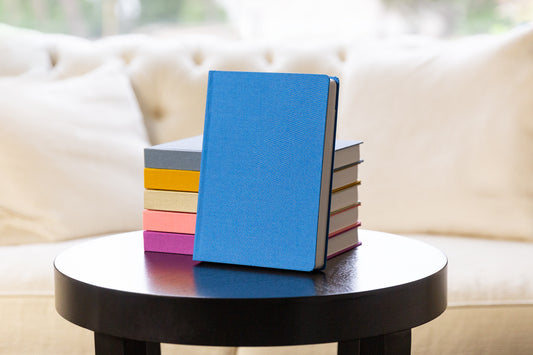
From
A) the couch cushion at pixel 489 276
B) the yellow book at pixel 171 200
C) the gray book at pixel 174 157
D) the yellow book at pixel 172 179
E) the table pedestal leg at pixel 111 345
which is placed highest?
the gray book at pixel 174 157

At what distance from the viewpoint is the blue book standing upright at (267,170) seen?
2.76 feet

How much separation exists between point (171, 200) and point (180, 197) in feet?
0.04

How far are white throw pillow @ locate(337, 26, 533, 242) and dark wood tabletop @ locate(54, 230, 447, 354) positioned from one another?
71 centimetres

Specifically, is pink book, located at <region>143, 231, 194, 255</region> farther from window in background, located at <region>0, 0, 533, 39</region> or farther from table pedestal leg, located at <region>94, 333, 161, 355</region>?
window in background, located at <region>0, 0, 533, 39</region>

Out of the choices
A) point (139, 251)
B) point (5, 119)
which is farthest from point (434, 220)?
point (5, 119)

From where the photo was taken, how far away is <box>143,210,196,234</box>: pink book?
3.05 feet

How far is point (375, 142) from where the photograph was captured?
1700 millimetres

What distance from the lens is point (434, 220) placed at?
1.64 m

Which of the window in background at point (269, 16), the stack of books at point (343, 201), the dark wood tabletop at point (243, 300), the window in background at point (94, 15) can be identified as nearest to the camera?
the dark wood tabletop at point (243, 300)

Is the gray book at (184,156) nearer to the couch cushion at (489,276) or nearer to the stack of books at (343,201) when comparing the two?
the stack of books at (343,201)

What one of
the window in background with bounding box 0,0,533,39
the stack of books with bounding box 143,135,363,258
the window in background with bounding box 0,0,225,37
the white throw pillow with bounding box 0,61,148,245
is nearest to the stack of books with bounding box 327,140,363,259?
the stack of books with bounding box 143,135,363,258

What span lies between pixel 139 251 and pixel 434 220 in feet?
2.82

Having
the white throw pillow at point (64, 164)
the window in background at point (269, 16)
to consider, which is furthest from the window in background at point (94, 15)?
the white throw pillow at point (64, 164)

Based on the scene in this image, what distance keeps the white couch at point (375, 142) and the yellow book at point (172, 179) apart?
1.76 feet
